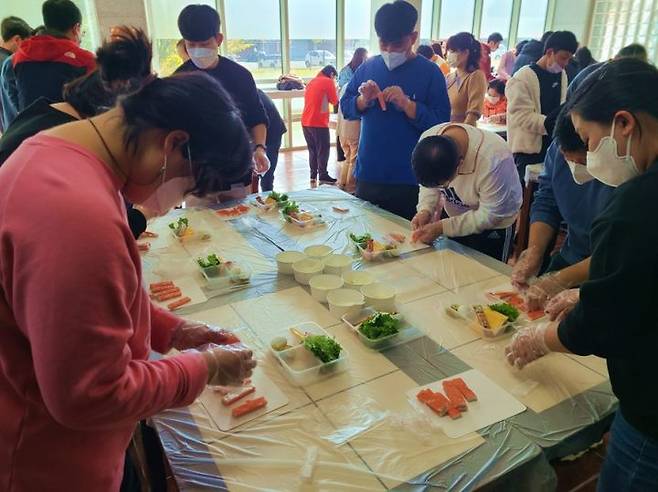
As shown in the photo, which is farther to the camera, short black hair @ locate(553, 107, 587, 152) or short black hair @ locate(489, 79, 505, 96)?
short black hair @ locate(489, 79, 505, 96)

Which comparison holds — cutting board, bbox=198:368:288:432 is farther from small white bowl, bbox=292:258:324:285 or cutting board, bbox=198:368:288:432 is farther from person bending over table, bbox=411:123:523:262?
person bending over table, bbox=411:123:523:262

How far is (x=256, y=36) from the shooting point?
6383 mm

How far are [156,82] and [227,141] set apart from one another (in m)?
0.14

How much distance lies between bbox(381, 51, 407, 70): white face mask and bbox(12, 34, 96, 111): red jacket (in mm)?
1357

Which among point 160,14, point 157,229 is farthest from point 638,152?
point 160,14

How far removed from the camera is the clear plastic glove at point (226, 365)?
85 centimetres

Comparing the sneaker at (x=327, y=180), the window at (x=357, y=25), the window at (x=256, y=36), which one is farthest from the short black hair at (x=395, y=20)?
the window at (x=357, y=25)

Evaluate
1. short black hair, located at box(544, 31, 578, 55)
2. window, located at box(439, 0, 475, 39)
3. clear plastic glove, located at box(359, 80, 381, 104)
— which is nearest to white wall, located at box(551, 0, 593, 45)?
window, located at box(439, 0, 475, 39)

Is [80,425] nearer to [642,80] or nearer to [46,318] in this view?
[46,318]

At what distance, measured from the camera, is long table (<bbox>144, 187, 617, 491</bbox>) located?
88cm

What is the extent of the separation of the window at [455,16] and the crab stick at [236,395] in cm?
789

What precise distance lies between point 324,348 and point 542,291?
716 millimetres

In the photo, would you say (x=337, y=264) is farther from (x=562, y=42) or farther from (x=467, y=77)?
(x=467, y=77)

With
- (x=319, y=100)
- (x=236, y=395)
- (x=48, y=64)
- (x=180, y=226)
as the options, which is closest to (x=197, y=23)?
(x=48, y=64)
